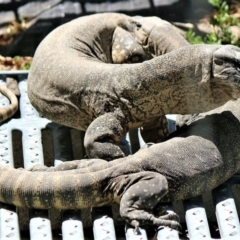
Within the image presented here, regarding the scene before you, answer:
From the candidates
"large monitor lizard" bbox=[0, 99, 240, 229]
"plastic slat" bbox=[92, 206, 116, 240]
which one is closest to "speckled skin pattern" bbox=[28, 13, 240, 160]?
"large monitor lizard" bbox=[0, 99, 240, 229]

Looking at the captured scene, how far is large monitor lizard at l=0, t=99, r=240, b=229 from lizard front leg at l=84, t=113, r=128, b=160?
201 mm

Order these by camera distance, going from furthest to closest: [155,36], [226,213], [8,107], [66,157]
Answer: [155,36] → [8,107] → [66,157] → [226,213]

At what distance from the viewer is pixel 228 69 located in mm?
4922

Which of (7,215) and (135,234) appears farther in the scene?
(7,215)

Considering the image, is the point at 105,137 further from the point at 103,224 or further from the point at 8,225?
the point at 8,225

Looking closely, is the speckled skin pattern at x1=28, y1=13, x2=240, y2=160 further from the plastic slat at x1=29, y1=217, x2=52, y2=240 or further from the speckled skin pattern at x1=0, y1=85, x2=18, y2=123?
the plastic slat at x1=29, y1=217, x2=52, y2=240

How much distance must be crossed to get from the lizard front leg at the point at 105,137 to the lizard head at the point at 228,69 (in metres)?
0.67

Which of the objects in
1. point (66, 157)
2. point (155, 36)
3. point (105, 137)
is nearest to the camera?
point (105, 137)

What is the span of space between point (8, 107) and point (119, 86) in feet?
3.10

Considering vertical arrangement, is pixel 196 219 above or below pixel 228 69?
below

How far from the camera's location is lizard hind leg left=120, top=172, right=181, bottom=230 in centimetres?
464

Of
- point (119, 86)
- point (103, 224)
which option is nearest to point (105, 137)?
point (119, 86)

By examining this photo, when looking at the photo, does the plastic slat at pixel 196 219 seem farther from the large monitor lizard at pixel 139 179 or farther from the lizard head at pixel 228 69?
the lizard head at pixel 228 69

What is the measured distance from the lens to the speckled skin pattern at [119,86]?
504cm
